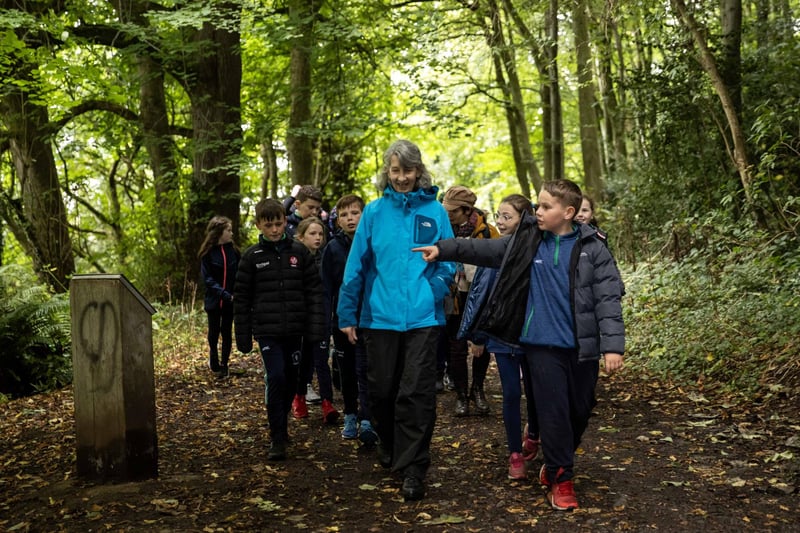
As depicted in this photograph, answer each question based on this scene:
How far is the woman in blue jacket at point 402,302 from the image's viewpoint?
5.09 meters

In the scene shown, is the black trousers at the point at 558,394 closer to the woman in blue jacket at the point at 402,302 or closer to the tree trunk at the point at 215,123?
the woman in blue jacket at the point at 402,302

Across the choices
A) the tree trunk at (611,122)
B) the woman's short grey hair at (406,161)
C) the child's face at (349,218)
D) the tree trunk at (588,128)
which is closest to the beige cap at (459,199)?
the child's face at (349,218)

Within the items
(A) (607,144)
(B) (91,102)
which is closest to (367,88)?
(B) (91,102)

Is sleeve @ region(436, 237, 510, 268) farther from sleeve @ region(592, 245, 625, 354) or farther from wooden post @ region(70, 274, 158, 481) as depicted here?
wooden post @ region(70, 274, 158, 481)

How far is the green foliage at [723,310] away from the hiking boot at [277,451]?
14.2 ft

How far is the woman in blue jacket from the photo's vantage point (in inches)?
201

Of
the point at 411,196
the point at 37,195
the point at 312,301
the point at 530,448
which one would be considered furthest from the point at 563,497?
the point at 37,195

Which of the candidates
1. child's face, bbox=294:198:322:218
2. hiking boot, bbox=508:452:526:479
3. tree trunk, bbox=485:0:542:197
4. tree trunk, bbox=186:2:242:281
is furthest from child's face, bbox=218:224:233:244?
tree trunk, bbox=485:0:542:197

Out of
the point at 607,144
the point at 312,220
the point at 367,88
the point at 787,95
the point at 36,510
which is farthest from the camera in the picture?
the point at 607,144

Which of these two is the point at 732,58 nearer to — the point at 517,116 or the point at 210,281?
the point at 210,281

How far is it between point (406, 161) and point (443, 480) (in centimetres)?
219

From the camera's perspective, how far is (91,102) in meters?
15.8

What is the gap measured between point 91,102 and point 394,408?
1291 centimetres

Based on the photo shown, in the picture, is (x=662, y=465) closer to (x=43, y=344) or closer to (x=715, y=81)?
(x=715, y=81)
